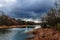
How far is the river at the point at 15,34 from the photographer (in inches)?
79.7

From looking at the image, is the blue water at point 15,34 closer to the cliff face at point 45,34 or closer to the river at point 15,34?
the river at point 15,34

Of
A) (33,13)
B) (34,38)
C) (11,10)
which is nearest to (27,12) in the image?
(33,13)

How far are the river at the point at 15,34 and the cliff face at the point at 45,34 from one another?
0.11 meters

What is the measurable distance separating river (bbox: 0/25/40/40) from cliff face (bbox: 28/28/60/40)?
11 centimetres

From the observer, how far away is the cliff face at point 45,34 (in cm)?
200

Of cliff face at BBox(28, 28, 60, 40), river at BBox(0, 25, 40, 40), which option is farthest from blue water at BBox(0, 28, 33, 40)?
cliff face at BBox(28, 28, 60, 40)

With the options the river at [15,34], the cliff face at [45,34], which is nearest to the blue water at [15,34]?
the river at [15,34]

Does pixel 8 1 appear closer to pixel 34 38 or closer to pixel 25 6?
pixel 25 6

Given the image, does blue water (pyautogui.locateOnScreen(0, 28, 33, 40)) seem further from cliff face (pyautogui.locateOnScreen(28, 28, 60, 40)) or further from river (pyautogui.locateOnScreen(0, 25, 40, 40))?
cliff face (pyautogui.locateOnScreen(28, 28, 60, 40))

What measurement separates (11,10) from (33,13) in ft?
1.09

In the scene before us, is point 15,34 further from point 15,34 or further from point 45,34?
point 45,34

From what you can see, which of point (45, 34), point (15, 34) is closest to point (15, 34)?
point (15, 34)

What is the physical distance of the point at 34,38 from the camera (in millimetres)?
1998

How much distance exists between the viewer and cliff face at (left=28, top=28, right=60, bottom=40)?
2.00 metres
